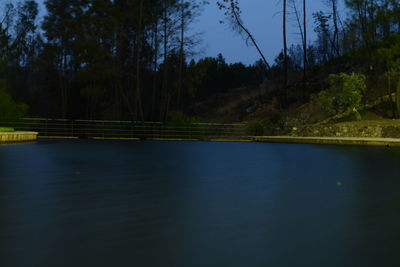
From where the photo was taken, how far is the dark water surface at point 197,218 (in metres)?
3.78

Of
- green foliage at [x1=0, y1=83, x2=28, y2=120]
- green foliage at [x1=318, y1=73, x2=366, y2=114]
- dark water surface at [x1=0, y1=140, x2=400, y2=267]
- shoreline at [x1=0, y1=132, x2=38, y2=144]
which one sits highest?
green foliage at [x1=318, y1=73, x2=366, y2=114]

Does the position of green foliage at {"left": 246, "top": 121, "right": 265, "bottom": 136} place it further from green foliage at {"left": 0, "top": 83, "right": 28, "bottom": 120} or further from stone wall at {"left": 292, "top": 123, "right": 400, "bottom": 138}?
green foliage at {"left": 0, "top": 83, "right": 28, "bottom": 120}

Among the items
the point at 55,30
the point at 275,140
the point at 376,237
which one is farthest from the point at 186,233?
the point at 55,30

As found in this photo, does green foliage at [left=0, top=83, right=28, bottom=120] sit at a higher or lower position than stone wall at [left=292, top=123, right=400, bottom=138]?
higher

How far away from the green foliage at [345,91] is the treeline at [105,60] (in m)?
6.60

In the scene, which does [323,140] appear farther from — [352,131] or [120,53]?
[120,53]

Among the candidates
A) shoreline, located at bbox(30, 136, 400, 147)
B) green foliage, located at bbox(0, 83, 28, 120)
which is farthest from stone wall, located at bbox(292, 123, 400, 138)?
green foliage, located at bbox(0, 83, 28, 120)

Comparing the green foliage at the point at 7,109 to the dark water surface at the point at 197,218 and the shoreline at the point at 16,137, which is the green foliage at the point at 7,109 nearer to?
the shoreline at the point at 16,137

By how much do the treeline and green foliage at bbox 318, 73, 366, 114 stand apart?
6597 millimetres

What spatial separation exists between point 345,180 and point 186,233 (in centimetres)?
504

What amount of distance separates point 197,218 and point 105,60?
25.8 m

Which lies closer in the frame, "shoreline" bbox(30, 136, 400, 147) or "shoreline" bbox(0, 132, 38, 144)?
"shoreline" bbox(0, 132, 38, 144)

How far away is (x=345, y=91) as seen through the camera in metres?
26.6

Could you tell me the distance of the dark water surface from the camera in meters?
3.78
